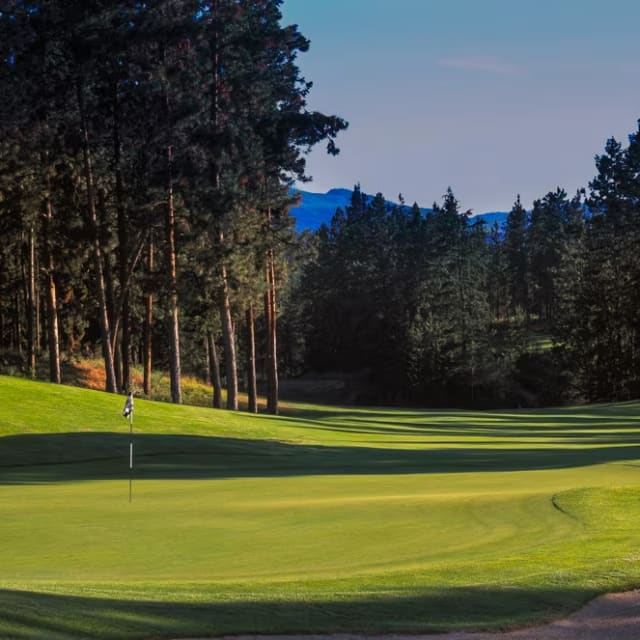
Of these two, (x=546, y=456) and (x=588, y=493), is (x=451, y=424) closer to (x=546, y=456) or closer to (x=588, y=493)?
(x=546, y=456)

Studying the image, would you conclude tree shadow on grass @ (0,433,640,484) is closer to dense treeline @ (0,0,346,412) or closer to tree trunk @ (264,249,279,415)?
dense treeline @ (0,0,346,412)

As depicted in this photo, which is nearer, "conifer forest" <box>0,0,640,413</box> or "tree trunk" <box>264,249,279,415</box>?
"conifer forest" <box>0,0,640,413</box>

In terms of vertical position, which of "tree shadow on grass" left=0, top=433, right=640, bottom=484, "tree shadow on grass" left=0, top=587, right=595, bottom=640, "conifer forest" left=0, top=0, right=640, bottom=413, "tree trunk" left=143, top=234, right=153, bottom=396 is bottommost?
"tree shadow on grass" left=0, top=433, right=640, bottom=484

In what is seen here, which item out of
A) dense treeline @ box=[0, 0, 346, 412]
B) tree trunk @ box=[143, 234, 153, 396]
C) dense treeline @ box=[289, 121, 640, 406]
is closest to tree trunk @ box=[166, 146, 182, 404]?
dense treeline @ box=[0, 0, 346, 412]

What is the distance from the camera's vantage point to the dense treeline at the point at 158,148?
145 feet

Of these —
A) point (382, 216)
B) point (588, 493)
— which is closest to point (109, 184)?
point (588, 493)

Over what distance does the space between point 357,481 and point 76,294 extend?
50.8m

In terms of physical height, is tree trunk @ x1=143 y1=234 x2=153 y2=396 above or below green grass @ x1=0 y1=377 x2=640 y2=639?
above

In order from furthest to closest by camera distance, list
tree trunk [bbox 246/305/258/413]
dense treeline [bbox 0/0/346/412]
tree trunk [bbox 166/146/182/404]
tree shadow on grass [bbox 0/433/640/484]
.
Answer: tree trunk [bbox 246/305/258/413], tree trunk [bbox 166/146/182/404], dense treeline [bbox 0/0/346/412], tree shadow on grass [bbox 0/433/640/484]

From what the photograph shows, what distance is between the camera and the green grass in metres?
8.40

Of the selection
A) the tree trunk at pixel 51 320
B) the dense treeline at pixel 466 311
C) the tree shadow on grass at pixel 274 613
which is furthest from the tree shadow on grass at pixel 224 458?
the dense treeline at pixel 466 311

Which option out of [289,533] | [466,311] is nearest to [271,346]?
[289,533]

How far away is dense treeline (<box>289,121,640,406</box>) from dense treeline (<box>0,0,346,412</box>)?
4471 centimetres

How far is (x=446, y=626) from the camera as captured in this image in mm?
8148
